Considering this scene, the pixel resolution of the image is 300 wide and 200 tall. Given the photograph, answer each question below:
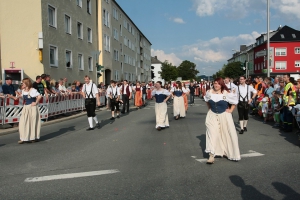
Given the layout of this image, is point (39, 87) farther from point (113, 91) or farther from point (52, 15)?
point (52, 15)

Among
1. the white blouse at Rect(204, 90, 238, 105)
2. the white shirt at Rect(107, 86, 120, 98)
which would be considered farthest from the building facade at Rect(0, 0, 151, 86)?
the white blouse at Rect(204, 90, 238, 105)

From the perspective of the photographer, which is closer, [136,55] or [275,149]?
[275,149]

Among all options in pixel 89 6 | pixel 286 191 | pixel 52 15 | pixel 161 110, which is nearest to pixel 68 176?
pixel 286 191

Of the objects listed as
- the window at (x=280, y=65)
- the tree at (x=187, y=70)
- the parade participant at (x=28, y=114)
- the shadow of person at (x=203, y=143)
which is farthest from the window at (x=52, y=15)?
the tree at (x=187, y=70)

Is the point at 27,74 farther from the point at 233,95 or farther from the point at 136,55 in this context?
the point at 136,55

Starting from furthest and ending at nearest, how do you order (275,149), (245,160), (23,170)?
1. (275,149)
2. (245,160)
3. (23,170)

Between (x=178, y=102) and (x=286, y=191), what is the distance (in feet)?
34.0

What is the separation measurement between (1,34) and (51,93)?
10216 mm

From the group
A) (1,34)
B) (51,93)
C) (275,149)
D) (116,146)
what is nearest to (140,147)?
(116,146)

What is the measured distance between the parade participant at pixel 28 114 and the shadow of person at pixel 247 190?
241 inches

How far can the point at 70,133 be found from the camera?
10844mm

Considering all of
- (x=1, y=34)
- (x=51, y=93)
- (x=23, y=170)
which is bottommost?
(x=23, y=170)

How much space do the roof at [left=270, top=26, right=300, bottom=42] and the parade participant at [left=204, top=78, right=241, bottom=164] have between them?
69.8m

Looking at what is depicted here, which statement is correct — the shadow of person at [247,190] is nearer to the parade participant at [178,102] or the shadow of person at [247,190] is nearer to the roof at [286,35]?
the parade participant at [178,102]
